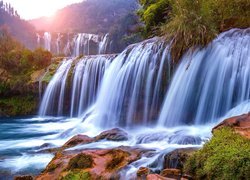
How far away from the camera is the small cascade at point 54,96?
15898 millimetres

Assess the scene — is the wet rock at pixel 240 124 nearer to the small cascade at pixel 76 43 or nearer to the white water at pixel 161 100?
the white water at pixel 161 100

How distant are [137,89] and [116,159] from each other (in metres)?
5.84

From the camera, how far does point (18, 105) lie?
16.6 metres

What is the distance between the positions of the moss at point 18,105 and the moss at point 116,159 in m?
11.0

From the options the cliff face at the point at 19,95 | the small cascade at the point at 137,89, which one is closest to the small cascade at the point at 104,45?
the cliff face at the point at 19,95

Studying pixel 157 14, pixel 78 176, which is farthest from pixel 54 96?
pixel 78 176

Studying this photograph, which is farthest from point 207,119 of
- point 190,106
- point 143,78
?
point 143,78

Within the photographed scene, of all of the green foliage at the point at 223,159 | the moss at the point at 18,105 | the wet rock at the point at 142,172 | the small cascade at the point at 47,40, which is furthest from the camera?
the small cascade at the point at 47,40

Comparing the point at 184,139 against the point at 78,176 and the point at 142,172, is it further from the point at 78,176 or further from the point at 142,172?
the point at 78,176

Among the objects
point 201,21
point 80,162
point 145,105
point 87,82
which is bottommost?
point 80,162

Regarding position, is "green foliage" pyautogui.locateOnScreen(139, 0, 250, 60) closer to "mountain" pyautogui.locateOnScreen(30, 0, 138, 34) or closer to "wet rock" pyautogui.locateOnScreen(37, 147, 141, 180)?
"wet rock" pyautogui.locateOnScreen(37, 147, 141, 180)

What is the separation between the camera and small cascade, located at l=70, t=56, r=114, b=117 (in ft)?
48.6

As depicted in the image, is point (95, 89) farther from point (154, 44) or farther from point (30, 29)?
point (30, 29)

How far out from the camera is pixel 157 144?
24.3 ft
